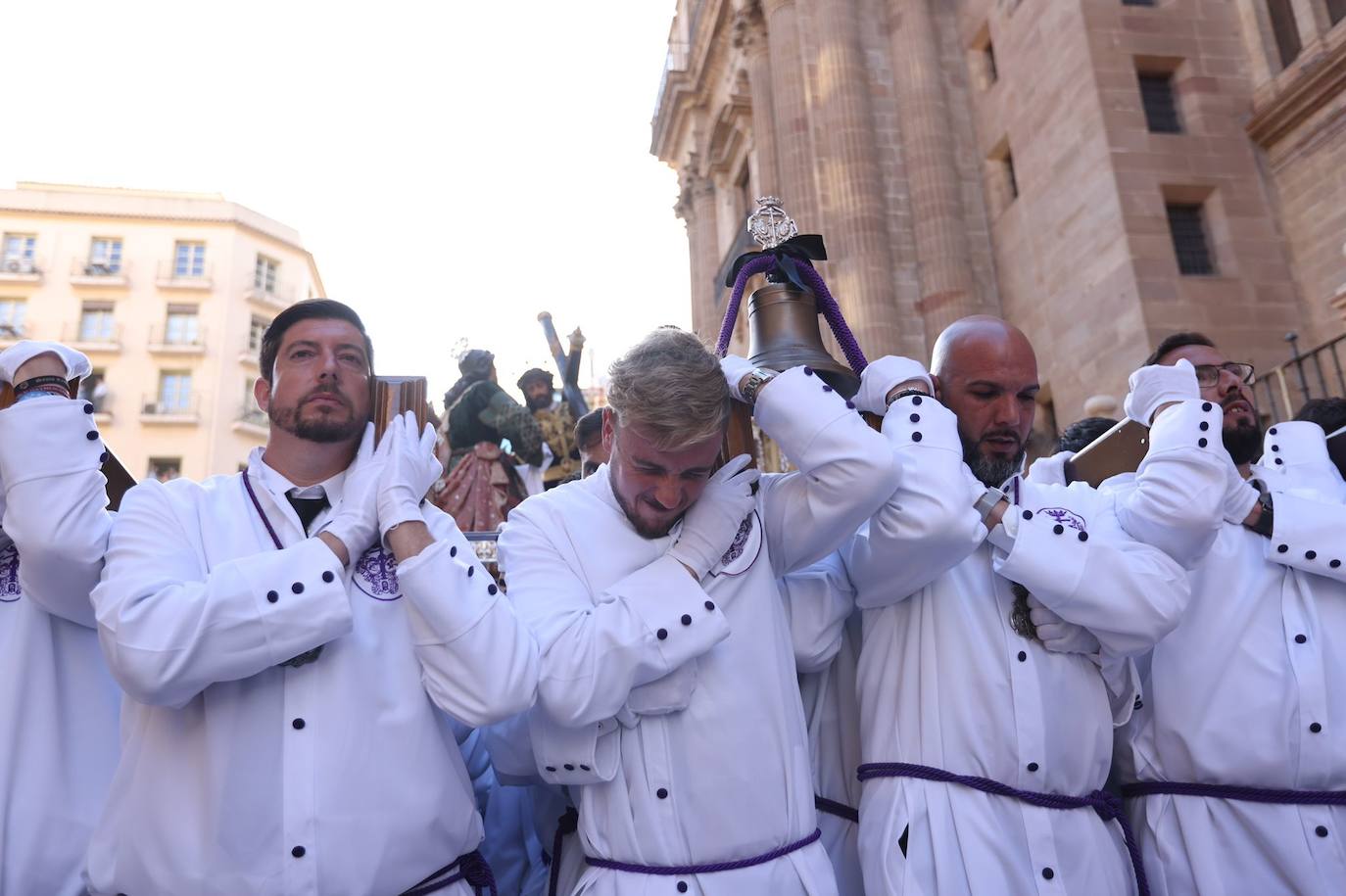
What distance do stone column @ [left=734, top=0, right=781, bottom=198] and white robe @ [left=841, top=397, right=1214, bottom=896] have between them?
17240 mm

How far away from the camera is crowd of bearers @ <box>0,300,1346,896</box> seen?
218 centimetres

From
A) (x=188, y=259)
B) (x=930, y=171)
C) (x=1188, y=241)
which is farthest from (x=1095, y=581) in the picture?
(x=188, y=259)

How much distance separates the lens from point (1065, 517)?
2668mm

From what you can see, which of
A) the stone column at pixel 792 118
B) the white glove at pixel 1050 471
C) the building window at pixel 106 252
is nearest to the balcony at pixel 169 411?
the building window at pixel 106 252

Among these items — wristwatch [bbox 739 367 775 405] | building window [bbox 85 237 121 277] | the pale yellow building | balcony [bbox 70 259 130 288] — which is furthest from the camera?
building window [bbox 85 237 121 277]

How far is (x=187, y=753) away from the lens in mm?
2225

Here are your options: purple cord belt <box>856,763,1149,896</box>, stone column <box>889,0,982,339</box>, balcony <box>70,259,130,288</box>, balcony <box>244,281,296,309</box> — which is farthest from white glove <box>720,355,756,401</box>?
balcony <box>70,259,130,288</box>

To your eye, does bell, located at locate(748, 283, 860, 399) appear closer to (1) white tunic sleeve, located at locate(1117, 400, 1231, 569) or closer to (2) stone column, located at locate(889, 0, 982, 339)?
(1) white tunic sleeve, located at locate(1117, 400, 1231, 569)

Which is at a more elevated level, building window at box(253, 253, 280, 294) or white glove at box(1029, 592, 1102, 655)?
building window at box(253, 253, 280, 294)

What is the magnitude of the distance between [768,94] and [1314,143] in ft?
33.2

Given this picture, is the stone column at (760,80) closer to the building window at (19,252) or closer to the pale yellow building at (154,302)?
the pale yellow building at (154,302)

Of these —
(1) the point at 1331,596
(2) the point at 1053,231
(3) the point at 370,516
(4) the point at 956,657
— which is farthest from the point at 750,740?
(2) the point at 1053,231

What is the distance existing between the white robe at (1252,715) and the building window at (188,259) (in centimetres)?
4382

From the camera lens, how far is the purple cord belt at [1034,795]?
2.42 metres
